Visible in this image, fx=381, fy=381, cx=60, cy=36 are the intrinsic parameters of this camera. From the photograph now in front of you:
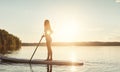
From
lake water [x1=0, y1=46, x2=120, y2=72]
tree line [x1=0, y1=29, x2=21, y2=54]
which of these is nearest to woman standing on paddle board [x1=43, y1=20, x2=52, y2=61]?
lake water [x1=0, y1=46, x2=120, y2=72]

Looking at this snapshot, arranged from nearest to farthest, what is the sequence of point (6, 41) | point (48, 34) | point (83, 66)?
point (83, 66)
point (48, 34)
point (6, 41)

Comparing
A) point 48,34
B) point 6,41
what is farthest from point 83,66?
point 6,41

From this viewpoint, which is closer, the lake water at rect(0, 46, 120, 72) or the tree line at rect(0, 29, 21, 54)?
the lake water at rect(0, 46, 120, 72)

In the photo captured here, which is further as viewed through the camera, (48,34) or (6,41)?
(6,41)

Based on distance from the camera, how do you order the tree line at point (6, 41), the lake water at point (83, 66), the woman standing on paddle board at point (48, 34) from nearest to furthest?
1. the lake water at point (83, 66)
2. the woman standing on paddle board at point (48, 34)
3. the tree line at point (6, 41)

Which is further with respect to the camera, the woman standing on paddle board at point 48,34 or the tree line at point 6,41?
the tree line at point 6,41

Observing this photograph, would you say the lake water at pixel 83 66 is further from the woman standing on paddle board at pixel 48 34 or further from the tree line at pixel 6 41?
the tree line at pixel 6 41

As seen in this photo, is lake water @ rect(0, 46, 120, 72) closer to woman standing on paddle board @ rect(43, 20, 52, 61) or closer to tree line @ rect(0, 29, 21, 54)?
woman standing on paddle board @ rect(43, 20, 52, 61)

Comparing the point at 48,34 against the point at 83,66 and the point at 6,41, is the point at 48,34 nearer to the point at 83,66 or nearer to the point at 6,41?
the point at 83,66

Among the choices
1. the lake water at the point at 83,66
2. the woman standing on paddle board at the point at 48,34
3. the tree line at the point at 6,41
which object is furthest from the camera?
the tree line at the point at 6,41

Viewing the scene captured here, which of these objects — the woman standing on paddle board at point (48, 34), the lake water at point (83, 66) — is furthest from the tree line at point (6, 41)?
the woman standing on paddle board at point (48, 34)

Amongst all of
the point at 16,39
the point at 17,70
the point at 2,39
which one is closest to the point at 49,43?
the point at 17,70

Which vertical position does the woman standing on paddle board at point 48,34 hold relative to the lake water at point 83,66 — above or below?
above

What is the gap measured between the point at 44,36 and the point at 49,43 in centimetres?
81
